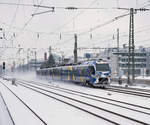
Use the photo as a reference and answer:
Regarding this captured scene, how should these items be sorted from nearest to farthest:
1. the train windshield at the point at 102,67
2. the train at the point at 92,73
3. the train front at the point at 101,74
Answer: the train front at the point at 101,74, the train at the point at 92,73, the train windshield at the point at 102,67

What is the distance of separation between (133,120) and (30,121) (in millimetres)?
4312

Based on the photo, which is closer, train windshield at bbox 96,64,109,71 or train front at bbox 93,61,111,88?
train front at bbox 93,61,111,88

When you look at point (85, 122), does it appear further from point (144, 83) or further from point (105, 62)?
point (144, 83)

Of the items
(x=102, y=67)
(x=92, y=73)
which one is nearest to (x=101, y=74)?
(x=102, y=67)

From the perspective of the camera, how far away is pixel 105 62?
106ft

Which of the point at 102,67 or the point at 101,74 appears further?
the point at 102,67

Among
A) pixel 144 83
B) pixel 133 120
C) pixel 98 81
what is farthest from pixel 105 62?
pixel 133 120

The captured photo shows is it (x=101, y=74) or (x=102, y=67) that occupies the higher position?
(x=102, y=67)

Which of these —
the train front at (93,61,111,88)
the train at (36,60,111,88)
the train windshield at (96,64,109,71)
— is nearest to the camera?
the train front at (93,61,111,88)

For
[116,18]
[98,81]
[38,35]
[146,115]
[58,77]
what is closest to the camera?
[146,115]

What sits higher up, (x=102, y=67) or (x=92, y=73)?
(x=102, y=67)

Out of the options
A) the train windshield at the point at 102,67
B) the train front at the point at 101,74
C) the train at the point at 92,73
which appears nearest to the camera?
the train front at the point at 101,74

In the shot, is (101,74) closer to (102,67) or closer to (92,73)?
(102,67)

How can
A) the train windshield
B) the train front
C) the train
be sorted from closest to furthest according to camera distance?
the train front < the train < the train windshield
